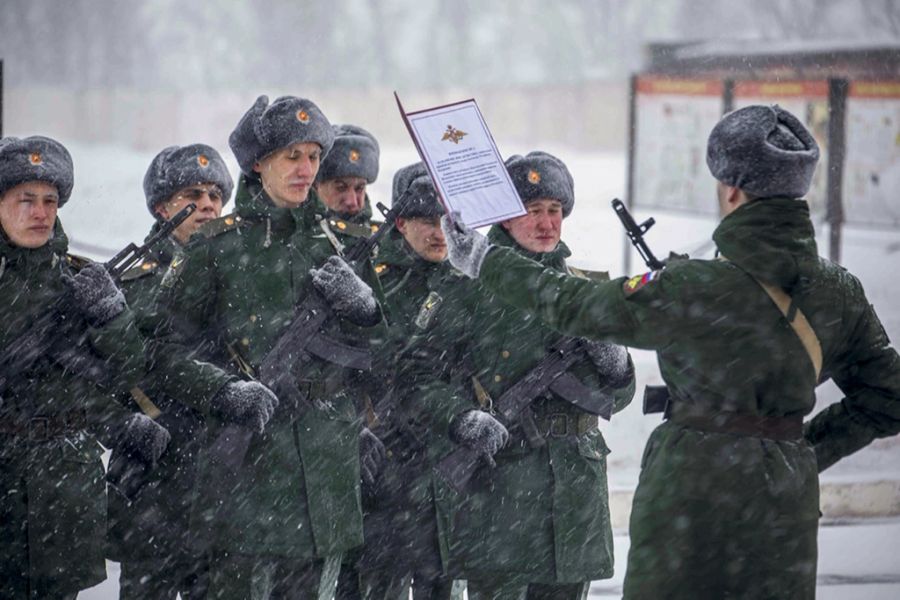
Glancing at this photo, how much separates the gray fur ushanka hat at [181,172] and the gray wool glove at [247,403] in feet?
4.62

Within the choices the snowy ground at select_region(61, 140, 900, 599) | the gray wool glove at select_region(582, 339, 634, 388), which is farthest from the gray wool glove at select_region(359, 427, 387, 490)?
the snowy ground at select_region(61, 140, 900, 599)

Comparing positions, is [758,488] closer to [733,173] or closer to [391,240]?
[733,173]

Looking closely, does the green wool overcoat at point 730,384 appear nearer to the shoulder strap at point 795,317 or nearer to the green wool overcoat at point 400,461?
the shoulder strap at point 795,317

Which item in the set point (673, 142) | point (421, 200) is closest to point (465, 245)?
point (421, 200)

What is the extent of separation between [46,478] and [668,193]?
8.32 meters

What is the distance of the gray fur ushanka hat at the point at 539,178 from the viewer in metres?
5.40

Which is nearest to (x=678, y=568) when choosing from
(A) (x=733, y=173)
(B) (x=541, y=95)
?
(A) (x=733, y=173)

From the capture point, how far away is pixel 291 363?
5.14 meters

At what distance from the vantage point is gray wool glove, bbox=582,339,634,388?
17.2 feet

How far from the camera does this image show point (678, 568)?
421 cm

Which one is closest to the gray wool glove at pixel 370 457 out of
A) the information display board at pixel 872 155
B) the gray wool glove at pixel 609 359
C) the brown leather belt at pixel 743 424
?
the gray wool glove at pixel 609 359

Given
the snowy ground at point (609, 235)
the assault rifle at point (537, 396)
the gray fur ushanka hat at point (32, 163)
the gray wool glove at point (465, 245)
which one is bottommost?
the snowy ground at point (609, 235)

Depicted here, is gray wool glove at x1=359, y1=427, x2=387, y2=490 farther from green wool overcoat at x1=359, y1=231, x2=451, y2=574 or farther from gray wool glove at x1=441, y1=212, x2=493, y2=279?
gray wool glove at x1=441, y1=212, x2=493, y2=279

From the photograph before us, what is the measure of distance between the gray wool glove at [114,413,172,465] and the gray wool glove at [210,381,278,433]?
0.45 m
